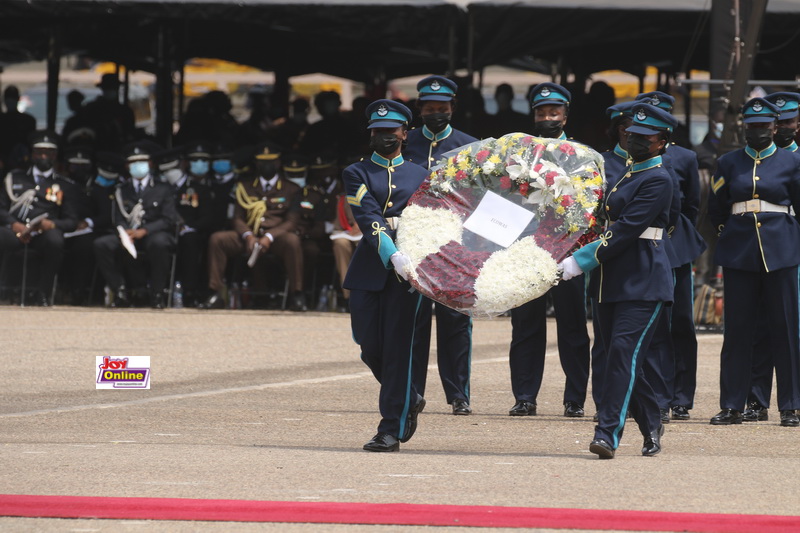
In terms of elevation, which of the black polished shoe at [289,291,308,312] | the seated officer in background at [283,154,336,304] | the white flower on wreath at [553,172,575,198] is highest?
the white flower on wreath at [553,172,575,198]

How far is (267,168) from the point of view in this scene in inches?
706

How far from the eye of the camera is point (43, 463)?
8.04 m

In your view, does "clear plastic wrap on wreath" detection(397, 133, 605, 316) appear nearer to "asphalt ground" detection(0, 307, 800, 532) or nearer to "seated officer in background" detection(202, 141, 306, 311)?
"asphalt ground" detection(0, 307, 800, 532)

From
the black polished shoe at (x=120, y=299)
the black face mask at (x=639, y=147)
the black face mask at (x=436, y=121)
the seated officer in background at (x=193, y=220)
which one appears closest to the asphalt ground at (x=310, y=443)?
the black face mask at (x=639, y=147)

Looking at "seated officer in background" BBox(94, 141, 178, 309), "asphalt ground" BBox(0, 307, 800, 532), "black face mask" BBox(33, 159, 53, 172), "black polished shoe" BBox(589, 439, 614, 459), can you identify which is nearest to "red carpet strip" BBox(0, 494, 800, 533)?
"asphalt ground" BBox(0, 307, 800, 532)

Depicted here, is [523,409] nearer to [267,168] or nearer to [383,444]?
[383,444]

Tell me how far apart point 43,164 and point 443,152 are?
345 inches

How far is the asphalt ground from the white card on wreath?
1238 millimetres

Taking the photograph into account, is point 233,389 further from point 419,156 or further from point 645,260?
point 645,260

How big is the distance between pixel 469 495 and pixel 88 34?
1799 cm

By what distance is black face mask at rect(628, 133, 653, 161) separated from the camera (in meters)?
8.62

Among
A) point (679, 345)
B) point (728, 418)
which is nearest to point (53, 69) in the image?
point (679, 345)

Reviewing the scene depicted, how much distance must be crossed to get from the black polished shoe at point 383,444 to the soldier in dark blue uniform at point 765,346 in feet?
9.81

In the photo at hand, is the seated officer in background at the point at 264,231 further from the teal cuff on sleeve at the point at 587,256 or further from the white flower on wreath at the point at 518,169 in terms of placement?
the teal cuff on sleeve at the point at 587,256
